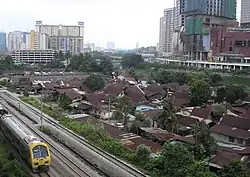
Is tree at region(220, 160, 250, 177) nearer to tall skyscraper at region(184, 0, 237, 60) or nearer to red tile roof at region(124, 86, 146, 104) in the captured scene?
red tile roof at region(124, 86, 146, 104)

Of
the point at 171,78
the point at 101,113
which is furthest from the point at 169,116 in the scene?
the point at 171,78

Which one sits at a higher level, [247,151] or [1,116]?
[1,116]

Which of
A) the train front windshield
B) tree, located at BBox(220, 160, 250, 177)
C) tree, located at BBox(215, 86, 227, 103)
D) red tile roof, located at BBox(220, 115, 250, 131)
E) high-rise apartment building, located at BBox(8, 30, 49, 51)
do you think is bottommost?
tree, located at BBox(220, 160, 250, 177)

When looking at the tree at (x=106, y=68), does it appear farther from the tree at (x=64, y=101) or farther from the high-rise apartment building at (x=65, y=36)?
the high-rise apartment building at (x=65, y=36)

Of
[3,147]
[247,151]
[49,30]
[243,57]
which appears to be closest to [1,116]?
[3,147]

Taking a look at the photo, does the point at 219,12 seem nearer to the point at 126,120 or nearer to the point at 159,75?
the point at 159,75

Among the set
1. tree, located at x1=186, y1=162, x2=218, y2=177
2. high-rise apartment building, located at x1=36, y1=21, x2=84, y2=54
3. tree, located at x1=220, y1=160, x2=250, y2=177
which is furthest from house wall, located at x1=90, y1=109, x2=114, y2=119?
high-rise apartment building, located at x1=36, y1=21, x2=84, y2=54

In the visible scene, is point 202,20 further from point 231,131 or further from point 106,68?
point 231,131

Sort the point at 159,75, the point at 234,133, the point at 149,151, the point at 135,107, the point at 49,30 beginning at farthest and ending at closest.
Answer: the point at 49,30, the point at 159,75, the point at 135,107, the point at 234,133, the point at 149,151
